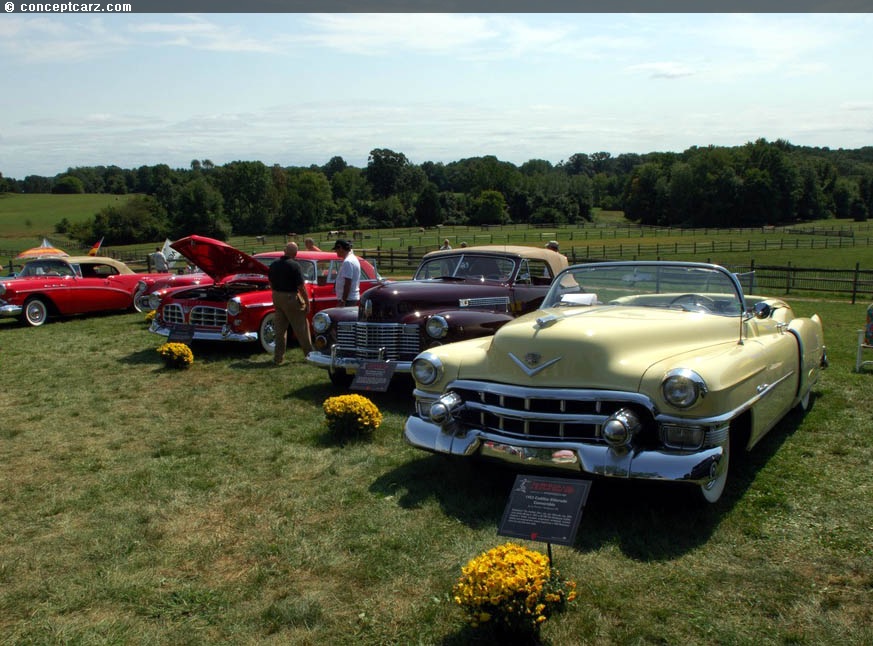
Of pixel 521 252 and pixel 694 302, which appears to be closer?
pixel 694 302

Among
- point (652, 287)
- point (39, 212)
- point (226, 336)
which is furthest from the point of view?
point (39, 212)

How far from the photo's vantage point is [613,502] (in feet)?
16.9

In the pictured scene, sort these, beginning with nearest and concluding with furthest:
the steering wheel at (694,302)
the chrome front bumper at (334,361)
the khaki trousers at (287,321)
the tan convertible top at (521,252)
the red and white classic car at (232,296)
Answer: the steering wheel at (694,302) < the chrome front bumper at (334,361) < the tan convertible top at (521,252) < the khaki trousers at (287,321) < the red and white classic car at (232,296)

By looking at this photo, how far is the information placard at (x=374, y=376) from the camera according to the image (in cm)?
797

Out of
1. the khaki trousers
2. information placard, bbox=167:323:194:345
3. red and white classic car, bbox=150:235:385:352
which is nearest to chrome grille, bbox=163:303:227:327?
red and white classic car, bbox=150:235:385:352

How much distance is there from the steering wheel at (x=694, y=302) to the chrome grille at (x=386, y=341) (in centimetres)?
327

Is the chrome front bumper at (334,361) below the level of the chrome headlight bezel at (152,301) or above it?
Answer: above

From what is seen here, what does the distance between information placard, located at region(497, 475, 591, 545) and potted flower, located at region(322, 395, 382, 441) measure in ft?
9.60

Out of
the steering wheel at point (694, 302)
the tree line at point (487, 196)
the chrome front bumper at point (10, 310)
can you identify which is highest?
the tree line at point (487, 196)

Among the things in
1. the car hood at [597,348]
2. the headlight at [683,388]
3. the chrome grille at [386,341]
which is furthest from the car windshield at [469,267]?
the headlight at [683,388]

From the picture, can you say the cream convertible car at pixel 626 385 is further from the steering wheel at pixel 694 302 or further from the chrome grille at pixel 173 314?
the chrome grille at pixel 173 314

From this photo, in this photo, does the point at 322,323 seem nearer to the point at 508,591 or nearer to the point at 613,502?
the point at 613,502

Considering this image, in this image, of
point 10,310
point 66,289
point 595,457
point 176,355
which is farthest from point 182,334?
point 595,457

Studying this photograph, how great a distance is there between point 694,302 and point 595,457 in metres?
2.19
